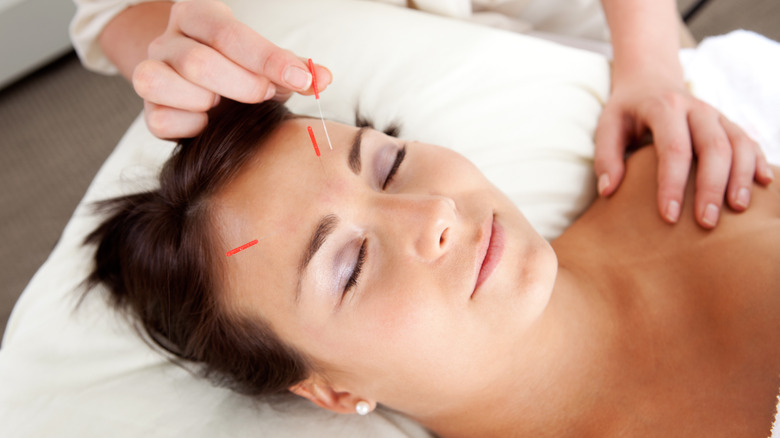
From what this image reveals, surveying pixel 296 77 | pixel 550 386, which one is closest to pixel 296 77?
pixel 296 77

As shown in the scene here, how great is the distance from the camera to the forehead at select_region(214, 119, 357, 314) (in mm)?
1015

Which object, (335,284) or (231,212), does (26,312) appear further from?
(335,284)

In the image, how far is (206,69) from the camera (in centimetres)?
96

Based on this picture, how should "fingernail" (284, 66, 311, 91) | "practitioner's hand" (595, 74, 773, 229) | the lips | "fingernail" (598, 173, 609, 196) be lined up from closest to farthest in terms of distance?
"fingernail" (284, 66, 311, 91), the lips, "practitioner's hand" (595, 74, 773, 229), "fingernail" (598, 173, 609, 196)

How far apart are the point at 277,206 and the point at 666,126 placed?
0.97 metres

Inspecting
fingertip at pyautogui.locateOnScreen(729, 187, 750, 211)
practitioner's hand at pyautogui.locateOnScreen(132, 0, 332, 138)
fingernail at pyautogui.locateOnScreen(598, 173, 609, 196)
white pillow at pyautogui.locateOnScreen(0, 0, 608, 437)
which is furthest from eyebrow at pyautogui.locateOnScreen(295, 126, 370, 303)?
fingertip at pyautogui.locateOnScreen(729, 187, 750, 211)

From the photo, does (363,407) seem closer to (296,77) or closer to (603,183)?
(296,77)

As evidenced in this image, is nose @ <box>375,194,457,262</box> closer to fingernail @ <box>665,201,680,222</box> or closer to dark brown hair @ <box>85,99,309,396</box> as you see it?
dark brown hair @ <box>85,99,309,396</box>

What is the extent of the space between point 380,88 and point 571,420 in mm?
1007

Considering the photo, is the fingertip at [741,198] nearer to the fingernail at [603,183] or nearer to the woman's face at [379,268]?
Result: the fingernail at [603,183]

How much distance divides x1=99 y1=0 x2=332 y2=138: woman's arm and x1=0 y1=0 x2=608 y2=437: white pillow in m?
0.50

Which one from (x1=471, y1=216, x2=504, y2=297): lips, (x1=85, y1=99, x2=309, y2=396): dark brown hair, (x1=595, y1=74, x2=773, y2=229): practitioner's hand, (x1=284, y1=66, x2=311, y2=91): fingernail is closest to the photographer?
(x1=284, y1=66, x2=311, y2=91): fingernail

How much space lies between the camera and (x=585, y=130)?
1.56 metres

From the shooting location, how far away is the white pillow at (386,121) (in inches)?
52.1
